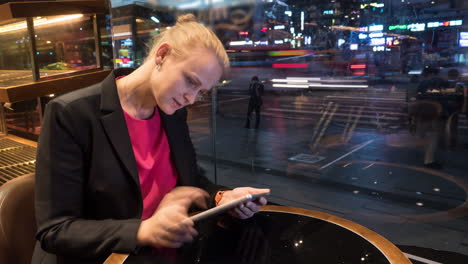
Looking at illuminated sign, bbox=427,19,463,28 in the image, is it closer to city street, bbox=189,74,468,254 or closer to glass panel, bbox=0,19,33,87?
city street, bbox=189,74,468,254

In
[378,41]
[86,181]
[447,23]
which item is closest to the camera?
[86,181]

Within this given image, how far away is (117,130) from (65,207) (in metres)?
0.26

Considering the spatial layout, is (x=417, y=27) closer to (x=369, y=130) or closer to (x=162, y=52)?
(x=369, y=130)

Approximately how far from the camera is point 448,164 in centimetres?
498

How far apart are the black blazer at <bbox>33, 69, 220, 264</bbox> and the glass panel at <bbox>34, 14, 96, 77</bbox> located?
1.04 m

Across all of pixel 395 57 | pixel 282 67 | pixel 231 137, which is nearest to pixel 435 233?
pixel 231 137

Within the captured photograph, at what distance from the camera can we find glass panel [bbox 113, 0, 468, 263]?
356 cm

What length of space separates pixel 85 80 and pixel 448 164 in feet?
16.4

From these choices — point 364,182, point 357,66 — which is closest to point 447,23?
point 364,182

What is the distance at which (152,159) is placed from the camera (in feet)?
3.96

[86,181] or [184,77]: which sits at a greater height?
[184,77]

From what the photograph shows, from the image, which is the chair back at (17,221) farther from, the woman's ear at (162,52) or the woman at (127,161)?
the woman's ear at (162,52)

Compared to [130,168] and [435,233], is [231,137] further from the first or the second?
[130,168]

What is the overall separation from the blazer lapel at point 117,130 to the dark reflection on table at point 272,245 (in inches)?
10.6
